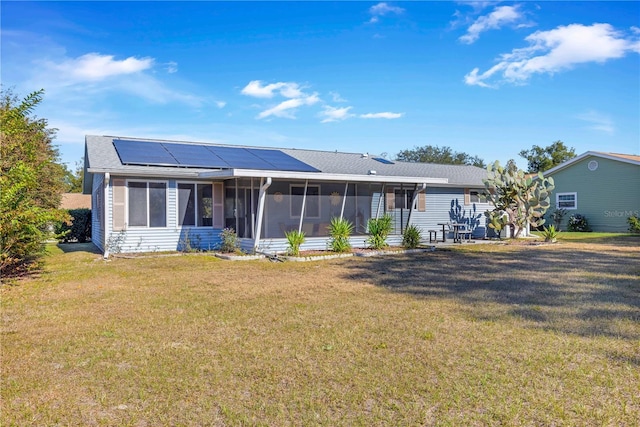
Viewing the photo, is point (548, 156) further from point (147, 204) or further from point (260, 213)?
point (147, 204)

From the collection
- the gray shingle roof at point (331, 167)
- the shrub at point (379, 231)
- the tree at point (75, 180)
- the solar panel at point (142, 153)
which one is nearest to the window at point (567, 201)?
the gray shingle roof at point (331, 167)

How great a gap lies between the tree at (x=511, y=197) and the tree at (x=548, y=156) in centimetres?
2603

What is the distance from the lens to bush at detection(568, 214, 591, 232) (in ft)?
77.5

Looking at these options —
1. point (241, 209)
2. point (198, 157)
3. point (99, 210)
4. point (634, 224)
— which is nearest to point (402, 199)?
point (241, 209)

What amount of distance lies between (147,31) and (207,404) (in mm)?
14206

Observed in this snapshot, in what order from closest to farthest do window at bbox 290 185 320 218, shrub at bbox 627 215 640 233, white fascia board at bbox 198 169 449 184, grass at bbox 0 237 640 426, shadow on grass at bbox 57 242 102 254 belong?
grass at bbox 0 237 640 426 < white fascia board at bbox 198 169 449 184 < window at bbox 290 185 320 218 < shadow on grass at bbox 57 242 102 254 < shrub at bbox 627 215 640 233

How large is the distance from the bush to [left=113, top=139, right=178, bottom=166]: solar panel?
806 inches

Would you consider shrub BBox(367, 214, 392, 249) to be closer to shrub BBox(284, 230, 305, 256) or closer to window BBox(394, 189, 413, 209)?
window BBox(394, 189, 413, 209)

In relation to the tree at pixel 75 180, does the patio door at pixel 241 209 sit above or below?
below

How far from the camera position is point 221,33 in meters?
15.5

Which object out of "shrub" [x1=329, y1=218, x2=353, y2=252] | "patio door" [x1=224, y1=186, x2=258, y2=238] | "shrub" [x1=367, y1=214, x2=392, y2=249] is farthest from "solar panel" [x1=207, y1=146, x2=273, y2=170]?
"shrub" [x1=367, y1=214, x2=392, y2=249]

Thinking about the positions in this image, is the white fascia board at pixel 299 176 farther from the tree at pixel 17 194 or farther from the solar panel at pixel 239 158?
the tree at pixel 17 194

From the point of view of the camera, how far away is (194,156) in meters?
15.6

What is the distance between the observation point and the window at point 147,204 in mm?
13479
